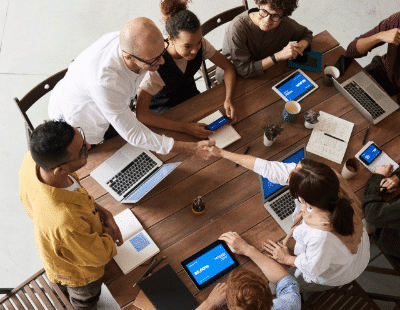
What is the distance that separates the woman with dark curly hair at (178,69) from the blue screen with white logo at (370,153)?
0.86 metres

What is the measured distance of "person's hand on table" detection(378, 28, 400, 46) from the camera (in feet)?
8.07

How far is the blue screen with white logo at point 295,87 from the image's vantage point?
2.46 metres

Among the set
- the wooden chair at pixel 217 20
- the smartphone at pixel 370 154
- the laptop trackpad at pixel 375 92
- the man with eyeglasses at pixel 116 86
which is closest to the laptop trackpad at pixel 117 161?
the man with eyeglasses at pixel 116 86

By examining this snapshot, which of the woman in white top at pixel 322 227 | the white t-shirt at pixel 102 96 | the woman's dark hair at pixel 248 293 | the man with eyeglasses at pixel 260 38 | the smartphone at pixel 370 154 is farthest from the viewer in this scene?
the man with eyeglasses at pixel 260 38

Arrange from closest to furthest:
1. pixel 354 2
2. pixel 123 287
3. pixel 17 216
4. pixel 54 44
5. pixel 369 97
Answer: pixel 123 287, pixel 369 97, pixel 17 216, pixel 54 44, pixel 354 2

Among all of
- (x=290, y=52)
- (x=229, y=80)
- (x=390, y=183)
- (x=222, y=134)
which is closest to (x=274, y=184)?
(x=222, y=134)

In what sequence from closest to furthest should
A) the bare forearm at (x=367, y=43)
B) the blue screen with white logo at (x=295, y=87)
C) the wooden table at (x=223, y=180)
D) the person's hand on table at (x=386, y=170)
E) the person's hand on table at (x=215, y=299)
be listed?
the person's hand on table at (x=215, y=299) < the wooden table at (x=223, y=180) < the person's hand on table at (x=386, y=170) < the blue screen with white logo at (x=295, y=87) < the bare forearm at (x=367, y=43)

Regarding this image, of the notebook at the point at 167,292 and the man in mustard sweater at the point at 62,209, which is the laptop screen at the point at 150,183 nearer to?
the man in mustard sweater at the point at 62,209

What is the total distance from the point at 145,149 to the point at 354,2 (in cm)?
330

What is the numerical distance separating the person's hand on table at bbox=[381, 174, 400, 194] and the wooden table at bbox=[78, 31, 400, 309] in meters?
0.12

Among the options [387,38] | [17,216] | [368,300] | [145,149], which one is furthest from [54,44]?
[368,300]

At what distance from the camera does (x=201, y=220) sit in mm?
2092

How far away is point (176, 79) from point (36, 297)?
163 centimetres

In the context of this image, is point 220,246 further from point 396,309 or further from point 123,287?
point 396,309
